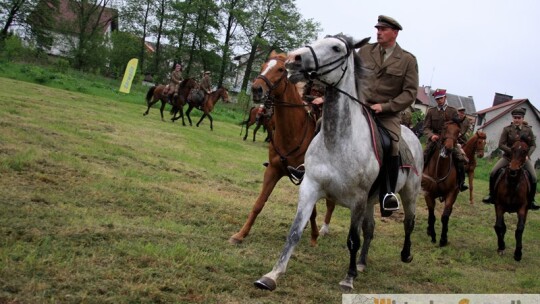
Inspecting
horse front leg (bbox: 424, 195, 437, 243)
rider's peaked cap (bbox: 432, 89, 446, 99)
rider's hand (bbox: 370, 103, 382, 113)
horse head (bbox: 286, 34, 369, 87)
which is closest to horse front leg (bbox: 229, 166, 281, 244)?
rider's hand (bbox: 370, 103, 382, 113)

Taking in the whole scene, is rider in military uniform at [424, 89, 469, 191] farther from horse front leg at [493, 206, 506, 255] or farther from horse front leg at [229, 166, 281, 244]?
horse front leg at [229, 166, 281, 244]

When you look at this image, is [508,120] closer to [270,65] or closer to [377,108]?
[270,65]

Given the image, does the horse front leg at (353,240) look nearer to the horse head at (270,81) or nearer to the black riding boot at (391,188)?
the black riding boot at (391,188)

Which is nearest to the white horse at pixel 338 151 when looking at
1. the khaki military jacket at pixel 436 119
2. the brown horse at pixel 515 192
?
the brown horse at pixel 515 192

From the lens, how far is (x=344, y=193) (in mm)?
5082

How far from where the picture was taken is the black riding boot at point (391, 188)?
18.4ft

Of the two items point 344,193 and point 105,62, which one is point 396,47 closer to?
point 344,193

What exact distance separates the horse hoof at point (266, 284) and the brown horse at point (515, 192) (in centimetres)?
620

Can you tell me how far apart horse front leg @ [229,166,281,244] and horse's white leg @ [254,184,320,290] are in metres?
1.64

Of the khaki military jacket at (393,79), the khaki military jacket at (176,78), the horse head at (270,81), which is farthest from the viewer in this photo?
the khaki military jacket at (176,78)

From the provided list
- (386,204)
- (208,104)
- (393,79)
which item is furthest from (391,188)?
(208,104)

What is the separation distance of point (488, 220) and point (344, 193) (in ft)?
30.9

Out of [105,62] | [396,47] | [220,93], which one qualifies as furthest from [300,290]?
[105,62]

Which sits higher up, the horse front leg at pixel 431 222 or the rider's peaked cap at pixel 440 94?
the rider's peaked cap at pixel 440 94
